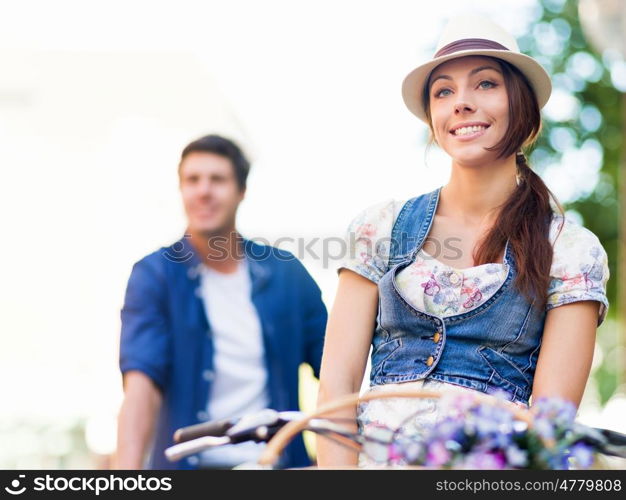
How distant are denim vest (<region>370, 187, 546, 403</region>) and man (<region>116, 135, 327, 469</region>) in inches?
50.9

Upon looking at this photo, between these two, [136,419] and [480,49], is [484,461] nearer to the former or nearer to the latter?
[480,49]

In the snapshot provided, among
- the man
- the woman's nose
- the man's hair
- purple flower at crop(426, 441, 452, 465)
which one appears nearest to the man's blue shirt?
the man

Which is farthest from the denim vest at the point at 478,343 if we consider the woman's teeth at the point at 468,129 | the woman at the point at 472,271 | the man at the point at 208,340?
the man at the point at 208,340

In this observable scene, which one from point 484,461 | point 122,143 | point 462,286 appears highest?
point 122,143

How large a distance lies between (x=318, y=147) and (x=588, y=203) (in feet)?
12.5

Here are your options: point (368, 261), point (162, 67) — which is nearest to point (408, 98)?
point (368, 261)

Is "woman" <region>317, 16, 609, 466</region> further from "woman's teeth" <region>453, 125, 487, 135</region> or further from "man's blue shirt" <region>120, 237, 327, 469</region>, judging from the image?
"man's blue shirt" <region>120, 237, 327, 469</region>

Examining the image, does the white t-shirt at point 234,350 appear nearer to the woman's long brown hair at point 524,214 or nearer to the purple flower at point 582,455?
the woman's long brown hair at point 524,214

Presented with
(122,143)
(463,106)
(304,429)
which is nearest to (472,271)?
(463,106)

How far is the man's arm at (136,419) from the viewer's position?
11.5ft

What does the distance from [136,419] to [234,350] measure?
1.44ft

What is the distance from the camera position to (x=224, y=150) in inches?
153
